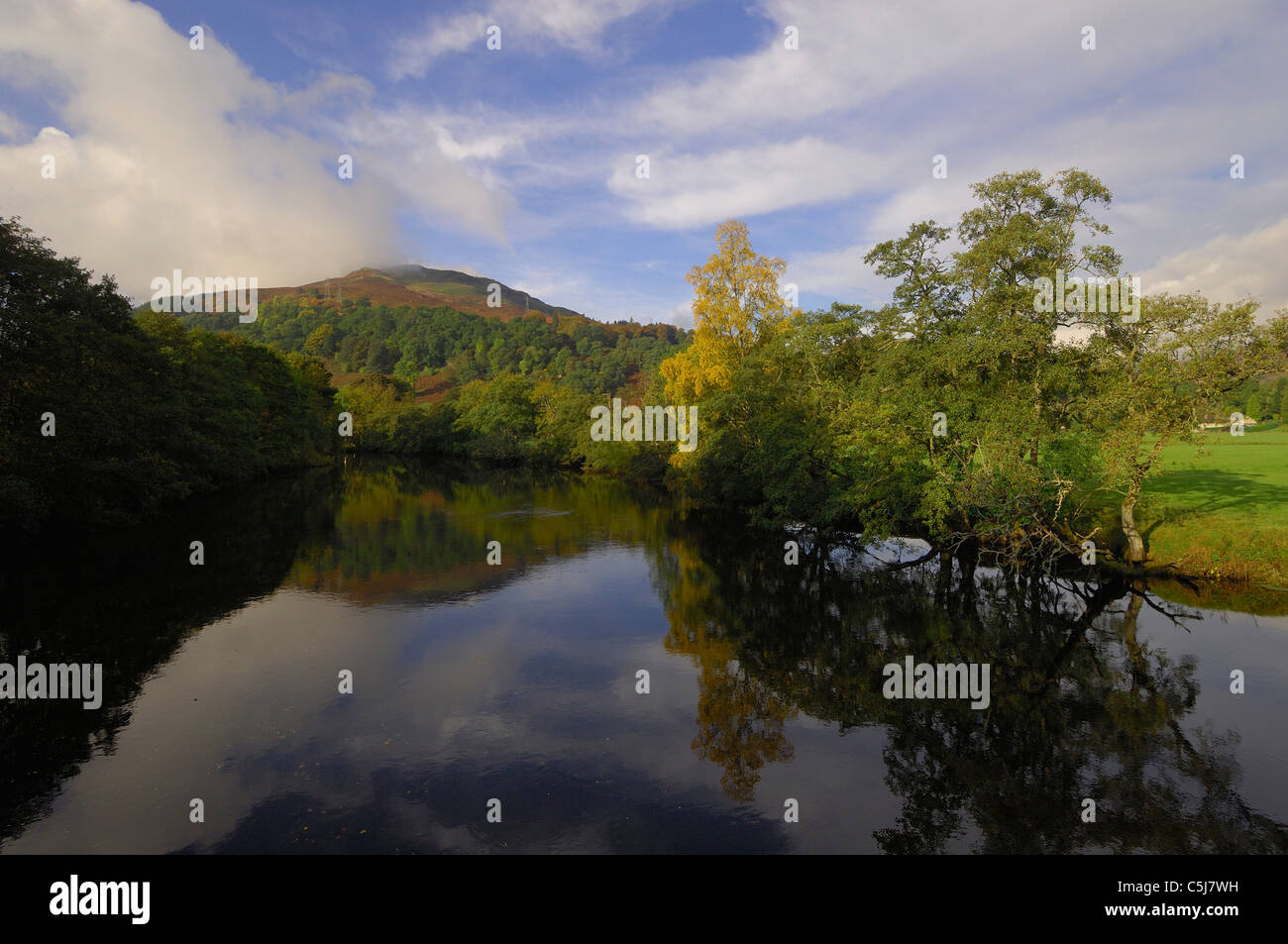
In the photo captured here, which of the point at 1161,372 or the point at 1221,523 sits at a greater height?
the point at 1161,372

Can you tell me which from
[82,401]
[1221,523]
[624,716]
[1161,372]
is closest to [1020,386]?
[1161,372]

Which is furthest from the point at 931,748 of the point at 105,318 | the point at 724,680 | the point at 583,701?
the point at 105,318

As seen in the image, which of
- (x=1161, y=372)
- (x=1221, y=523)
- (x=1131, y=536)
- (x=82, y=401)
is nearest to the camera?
(x=1161, y=372)

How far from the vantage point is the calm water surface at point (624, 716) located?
37.1 ft

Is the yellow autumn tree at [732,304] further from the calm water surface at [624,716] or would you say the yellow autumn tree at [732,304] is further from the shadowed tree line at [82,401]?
the shadowed tree line at [82,401]

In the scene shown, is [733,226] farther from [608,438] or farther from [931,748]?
[931,748]

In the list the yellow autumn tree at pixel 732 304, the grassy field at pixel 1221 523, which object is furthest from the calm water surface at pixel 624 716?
the yellow autumn tree at pixel 732 304

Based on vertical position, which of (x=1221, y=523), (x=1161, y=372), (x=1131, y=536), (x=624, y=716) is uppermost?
(x=1161, y=372)

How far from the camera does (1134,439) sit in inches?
947

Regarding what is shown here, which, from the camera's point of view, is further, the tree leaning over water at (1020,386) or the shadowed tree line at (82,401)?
the shadowed tree line at (82,401)

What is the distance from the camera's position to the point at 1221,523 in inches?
1096

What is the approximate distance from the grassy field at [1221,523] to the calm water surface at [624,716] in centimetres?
262

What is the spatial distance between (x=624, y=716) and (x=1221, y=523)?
27.9 m

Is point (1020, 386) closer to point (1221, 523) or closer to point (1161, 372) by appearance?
point (1161, 372)
